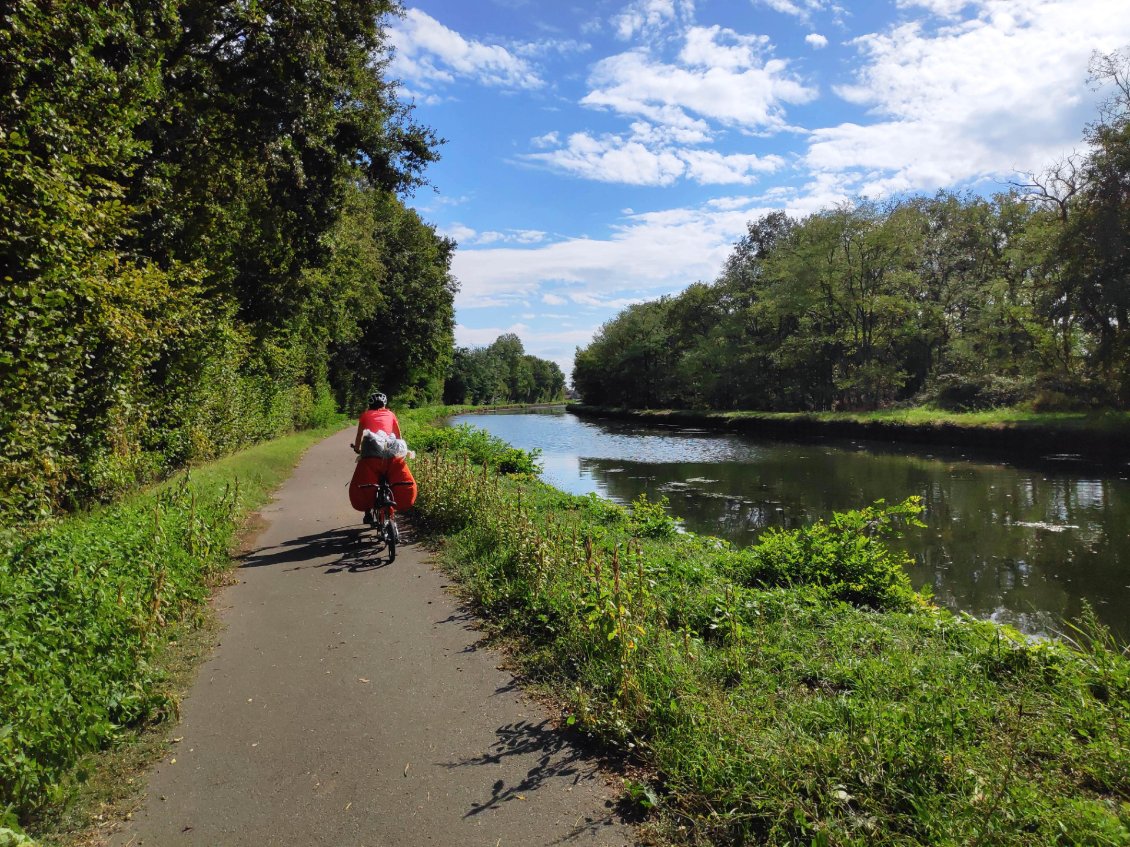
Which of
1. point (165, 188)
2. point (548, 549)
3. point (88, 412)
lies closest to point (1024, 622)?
point (548, 549)

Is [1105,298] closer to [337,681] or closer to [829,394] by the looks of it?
[829,394]

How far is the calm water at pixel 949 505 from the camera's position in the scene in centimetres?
823

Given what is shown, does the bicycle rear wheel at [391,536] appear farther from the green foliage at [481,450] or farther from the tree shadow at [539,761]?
the green foliage at [481,450]

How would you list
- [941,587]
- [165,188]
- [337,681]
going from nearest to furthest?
[337,681], [941,587], [165,188]

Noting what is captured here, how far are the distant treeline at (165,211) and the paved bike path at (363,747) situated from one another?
248 cm

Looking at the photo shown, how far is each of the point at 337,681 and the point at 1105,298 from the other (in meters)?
29.5

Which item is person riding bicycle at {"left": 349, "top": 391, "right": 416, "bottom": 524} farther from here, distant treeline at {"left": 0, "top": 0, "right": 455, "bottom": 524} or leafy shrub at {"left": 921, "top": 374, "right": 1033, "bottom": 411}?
leafy shrub at {"left": 921, "top": 374, "right": 1033, "bottom": 411}

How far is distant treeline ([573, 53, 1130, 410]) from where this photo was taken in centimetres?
2428

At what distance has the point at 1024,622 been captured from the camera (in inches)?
279

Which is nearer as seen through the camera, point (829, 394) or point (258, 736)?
point (258, 736)

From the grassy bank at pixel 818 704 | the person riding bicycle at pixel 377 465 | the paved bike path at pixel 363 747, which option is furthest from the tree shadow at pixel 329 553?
the grassy bank at pixel 818 704

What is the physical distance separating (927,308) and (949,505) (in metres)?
30.4

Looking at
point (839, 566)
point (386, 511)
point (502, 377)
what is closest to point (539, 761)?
point (839, 566)

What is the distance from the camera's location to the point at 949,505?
14445 millimetres
